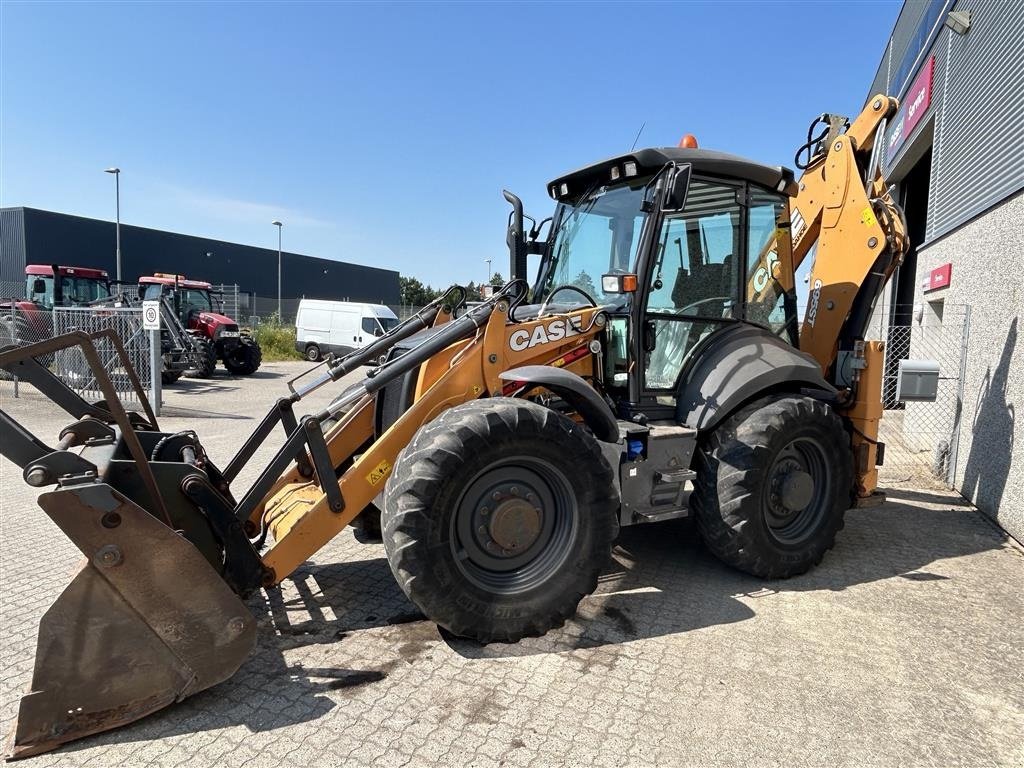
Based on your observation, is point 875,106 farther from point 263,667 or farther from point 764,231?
point 263,667

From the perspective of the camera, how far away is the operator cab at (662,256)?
446cm

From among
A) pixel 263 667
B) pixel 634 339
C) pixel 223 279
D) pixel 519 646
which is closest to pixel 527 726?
pixel 519 646

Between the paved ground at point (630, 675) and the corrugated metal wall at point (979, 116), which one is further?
the corrugated metal wall at point (979, 116)

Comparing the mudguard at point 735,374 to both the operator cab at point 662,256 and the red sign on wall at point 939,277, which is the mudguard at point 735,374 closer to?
the operator cab at point 662,256

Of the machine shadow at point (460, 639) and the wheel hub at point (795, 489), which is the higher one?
the wheel hub at point (795, 489)

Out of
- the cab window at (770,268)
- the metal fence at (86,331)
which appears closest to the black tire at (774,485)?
the cab window at (770,268)

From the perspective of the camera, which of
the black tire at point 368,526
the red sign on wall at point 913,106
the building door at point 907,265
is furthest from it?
the building door at point 907,265

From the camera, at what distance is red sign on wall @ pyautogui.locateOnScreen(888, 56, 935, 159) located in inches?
396

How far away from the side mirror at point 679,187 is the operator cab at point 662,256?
0.15 metres

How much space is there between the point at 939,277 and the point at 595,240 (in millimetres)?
5780

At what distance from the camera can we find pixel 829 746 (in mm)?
2865

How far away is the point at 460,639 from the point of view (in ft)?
12.0

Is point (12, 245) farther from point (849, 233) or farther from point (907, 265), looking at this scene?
point (849, 233)

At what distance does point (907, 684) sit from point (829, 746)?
77cm
